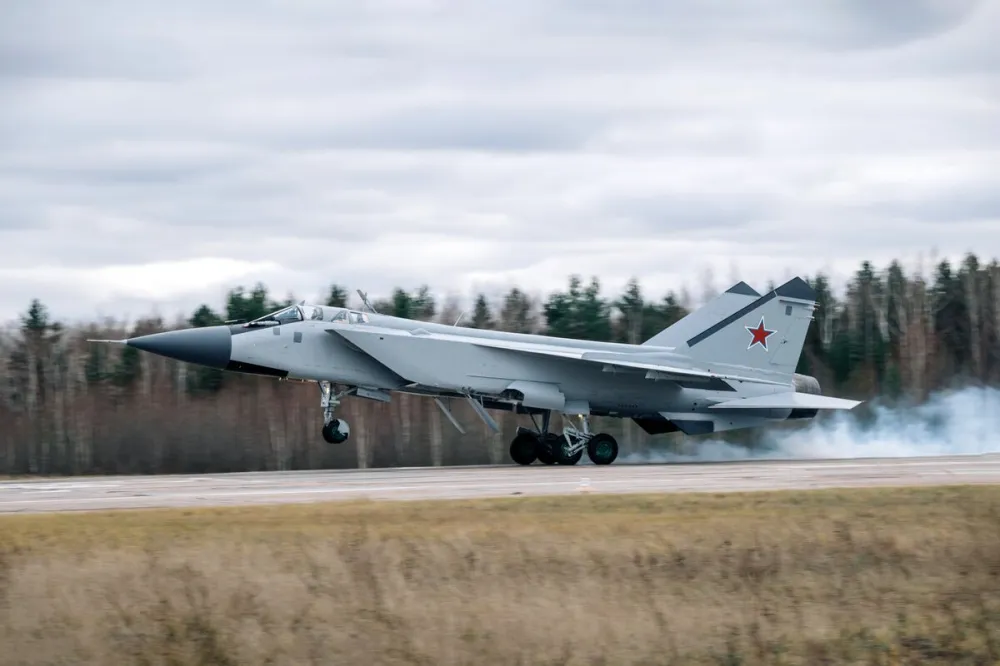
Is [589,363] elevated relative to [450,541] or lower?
elevated

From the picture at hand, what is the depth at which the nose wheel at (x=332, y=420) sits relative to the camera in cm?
2191

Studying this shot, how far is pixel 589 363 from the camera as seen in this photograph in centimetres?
2436

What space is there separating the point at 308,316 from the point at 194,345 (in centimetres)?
228

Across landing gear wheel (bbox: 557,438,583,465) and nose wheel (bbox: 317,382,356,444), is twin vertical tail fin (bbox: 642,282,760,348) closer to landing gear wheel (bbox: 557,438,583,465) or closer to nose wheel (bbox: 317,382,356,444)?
landing gear wheel (bbox: 557,438,583,465)

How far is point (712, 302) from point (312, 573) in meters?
18.0

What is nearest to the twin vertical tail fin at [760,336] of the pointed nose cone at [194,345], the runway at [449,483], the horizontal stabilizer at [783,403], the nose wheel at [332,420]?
the horizontal stabilizer at [783,403]

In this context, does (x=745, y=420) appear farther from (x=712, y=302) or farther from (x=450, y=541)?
(x=450, y=541)

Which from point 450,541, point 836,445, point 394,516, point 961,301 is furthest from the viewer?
point 961,301

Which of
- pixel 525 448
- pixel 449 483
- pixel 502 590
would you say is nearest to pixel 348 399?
pixel 525 448

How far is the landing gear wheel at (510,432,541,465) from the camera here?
2530 cm

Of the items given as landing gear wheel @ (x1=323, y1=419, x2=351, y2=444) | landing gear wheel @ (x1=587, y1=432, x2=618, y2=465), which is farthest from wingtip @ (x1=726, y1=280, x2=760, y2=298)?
landing gear wheel @ (x1=323, y1=419, x2=351, y2=444)

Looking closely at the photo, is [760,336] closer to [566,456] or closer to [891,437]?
[566,456]

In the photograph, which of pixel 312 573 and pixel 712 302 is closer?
pixel 312 573

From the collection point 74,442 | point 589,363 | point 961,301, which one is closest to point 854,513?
point 589,363
